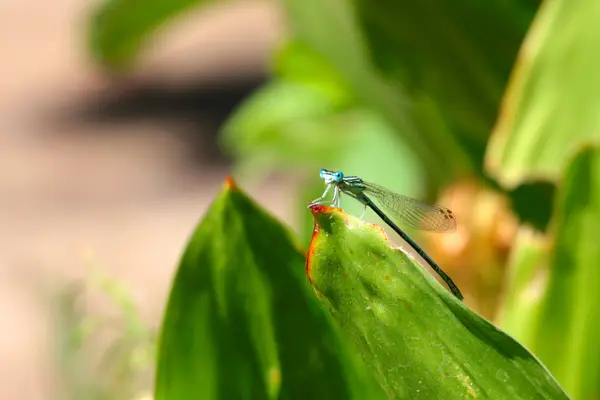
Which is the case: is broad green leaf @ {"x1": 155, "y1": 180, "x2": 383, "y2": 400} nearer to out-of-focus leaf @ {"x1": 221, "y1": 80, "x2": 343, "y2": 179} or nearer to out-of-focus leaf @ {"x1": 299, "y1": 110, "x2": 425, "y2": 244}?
out-of-focus leaf @ {"x1": 299, "y1": 110, "x2": 425, "y2": 244}

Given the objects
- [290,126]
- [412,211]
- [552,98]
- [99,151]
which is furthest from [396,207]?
[99,151]

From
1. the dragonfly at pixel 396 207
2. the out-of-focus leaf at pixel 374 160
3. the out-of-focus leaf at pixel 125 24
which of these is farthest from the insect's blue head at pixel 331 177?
the out-of-focus leaf at pixel 125 24

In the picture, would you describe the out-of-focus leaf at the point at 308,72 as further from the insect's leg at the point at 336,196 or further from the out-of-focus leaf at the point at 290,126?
the insect's leg at the point at 336,196

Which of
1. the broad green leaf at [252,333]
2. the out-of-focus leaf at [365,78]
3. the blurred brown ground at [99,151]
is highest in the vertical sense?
the blurred brown ground at [99,151]

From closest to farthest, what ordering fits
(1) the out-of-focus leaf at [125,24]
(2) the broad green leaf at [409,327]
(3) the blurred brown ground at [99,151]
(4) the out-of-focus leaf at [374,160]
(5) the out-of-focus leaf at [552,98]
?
(2) the broad green leaf at [409,327] < (5) the out-of-focus leaf at [552,98] < (4) the out-of-focus leaf at [374,160] < (1) the out-of-focus leaf at [125,24] < (3) the blurred brown ground at [99,151]

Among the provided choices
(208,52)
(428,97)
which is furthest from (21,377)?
(208,52)

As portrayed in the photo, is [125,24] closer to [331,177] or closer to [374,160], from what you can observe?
[374,160]

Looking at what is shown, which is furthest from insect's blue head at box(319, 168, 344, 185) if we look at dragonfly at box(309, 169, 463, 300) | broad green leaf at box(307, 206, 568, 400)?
broad green leaf at box(307, 206, 568, 400)
